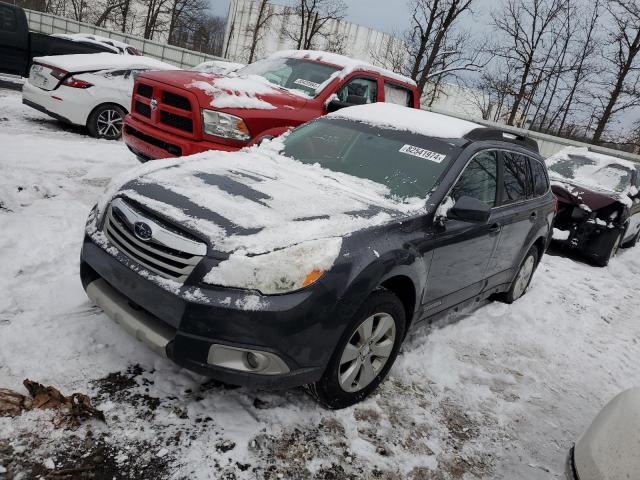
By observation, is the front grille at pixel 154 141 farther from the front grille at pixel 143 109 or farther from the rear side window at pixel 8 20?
the rear side window at pixel 8 20

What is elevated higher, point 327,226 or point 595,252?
point 327,226

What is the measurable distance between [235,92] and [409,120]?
268 cm

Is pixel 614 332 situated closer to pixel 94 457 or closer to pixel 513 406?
pixel 513 406

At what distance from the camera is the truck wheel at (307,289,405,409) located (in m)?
2.86

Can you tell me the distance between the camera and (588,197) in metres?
8.33

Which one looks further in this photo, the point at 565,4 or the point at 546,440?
the point at 565,4

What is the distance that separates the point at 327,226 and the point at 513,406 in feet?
6.85

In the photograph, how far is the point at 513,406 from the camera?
12.1 ft

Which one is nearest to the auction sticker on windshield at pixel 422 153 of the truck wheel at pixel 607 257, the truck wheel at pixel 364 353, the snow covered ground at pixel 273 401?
the truck wheel at pixel 364 353

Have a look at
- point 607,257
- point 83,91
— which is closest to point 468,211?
point 607,257

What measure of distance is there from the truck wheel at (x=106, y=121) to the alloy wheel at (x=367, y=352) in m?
7.63

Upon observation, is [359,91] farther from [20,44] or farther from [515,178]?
[20,44]

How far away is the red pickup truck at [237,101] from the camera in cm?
583

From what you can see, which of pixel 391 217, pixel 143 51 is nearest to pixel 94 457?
pixel 391 217
